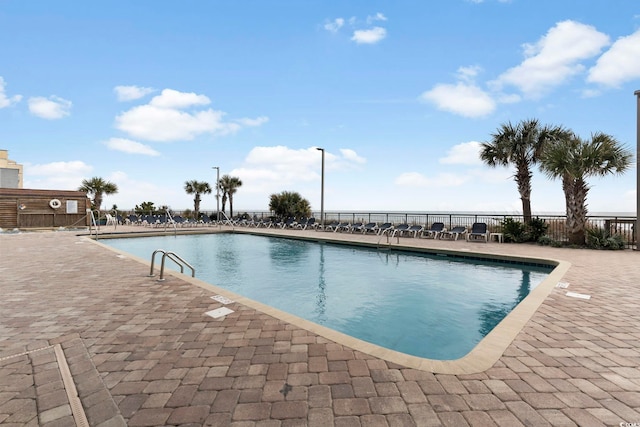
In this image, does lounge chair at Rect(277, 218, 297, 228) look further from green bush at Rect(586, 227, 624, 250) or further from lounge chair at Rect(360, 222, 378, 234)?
green bush at Rect(586, 227, 624, 250)

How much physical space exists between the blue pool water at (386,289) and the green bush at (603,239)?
375 centimetres

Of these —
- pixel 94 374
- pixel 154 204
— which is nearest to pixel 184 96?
pixel 154 204

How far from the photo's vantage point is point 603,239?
9266 millimetres

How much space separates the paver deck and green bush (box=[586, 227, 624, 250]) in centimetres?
694

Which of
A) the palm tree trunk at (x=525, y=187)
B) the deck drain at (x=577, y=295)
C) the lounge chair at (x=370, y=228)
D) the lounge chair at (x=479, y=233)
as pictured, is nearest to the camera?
the deck drain at (x=577, y=295)

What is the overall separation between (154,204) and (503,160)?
26.0 metres

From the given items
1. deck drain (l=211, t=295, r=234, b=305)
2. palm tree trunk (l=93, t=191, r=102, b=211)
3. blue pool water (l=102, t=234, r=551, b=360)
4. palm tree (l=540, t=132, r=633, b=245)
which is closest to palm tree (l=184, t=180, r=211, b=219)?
palm tree trunk (l=93, t=191, r=102, b=211)

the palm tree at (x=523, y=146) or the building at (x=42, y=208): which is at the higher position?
the palm tree at (x=523, y=146)

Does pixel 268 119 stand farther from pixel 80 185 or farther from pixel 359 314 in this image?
pixel 80 185

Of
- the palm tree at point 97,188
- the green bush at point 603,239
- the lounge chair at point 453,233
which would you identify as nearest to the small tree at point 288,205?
the lounge chair at point 453,233

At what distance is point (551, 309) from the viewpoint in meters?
3.67

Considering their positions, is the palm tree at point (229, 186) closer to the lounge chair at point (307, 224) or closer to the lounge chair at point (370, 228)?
the lounge chair at point (307, 224)

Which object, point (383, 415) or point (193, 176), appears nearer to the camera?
point (383, 415)

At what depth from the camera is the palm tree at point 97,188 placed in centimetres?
2414
